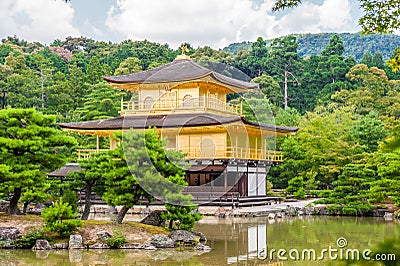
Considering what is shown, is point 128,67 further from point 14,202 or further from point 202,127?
point 14,202

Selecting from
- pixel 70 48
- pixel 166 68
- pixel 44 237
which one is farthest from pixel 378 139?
pixel 70 48

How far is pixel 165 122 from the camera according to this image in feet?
70.6

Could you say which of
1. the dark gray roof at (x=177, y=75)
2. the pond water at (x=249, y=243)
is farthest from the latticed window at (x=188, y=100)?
the pond water at (x=249, y=243)

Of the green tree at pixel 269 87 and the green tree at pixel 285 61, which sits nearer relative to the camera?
the green tree at pixel 269 87

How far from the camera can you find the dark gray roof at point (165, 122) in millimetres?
20781

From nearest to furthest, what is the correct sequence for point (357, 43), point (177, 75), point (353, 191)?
point (353, 191) → point (177, 75) → point (357, 43)

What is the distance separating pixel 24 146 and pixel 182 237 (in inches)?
154

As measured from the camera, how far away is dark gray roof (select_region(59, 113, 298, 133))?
20781 mm

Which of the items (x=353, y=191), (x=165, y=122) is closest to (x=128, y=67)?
(x=165, y=122)

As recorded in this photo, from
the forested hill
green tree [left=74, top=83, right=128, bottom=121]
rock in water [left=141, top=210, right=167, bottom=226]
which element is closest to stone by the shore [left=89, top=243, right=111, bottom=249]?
rock in water [left=141, top=210, right=167, bottom=226]

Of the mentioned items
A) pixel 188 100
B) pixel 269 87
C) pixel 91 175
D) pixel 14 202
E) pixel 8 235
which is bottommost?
pixel 8 235

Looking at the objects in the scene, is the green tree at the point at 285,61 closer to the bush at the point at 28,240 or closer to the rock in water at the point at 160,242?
the rock in water at the point at 160,242

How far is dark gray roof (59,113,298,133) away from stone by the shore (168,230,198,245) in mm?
9008

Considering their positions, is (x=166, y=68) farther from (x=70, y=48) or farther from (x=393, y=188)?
(x=70, y=48)
